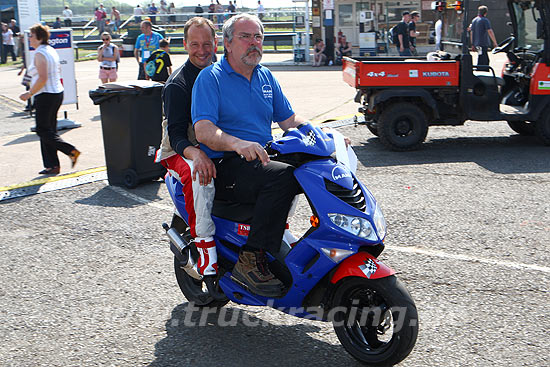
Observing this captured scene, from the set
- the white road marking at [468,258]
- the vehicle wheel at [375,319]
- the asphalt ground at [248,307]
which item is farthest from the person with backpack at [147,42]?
the vehicle wheel at [375,319]

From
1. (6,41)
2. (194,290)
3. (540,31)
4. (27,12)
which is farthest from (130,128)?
(27,12)

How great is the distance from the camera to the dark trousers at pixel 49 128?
864cm

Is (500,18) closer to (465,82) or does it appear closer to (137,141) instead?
(465,82)

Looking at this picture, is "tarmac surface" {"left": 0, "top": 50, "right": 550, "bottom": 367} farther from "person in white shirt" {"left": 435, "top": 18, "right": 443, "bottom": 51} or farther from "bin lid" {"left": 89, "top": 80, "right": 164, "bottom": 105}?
"person in white shirt" {"left": 435, "top": 18, "right": 443, "bottom": 51}

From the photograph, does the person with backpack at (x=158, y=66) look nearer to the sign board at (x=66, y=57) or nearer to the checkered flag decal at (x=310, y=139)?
the sign board at (x=66, y=57)

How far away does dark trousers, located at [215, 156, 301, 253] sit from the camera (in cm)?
372

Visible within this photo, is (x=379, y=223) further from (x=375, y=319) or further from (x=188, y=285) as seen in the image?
(x=188, y=285)

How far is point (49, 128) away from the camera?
867 cm

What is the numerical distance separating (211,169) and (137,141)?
4320 mm

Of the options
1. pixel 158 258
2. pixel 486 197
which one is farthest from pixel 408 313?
pixel 486 197

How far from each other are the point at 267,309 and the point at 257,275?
0.70 m

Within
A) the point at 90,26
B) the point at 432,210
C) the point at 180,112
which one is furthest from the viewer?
the point at 90,26

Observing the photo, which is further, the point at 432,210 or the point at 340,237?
the point at 432,210

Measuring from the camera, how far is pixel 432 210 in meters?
6.79
